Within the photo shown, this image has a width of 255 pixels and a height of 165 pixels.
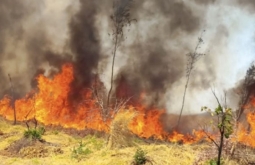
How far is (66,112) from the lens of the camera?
36094 mm

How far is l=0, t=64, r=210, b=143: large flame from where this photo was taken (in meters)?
33.7

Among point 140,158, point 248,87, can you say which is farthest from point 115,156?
point 248,87

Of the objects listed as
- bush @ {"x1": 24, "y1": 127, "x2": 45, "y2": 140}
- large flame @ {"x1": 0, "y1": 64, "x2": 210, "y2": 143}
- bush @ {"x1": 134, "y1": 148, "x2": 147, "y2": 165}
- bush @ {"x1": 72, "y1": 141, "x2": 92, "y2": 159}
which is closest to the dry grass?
bush @ {"x1": 72, "y1": 141, "x2": 92, "y2": 159}

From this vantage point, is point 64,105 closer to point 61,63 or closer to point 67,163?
point 61,63

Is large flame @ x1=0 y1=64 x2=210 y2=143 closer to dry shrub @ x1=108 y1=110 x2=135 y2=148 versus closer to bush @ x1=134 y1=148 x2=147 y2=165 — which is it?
dry shrub @ x1=108 y1=110 x2=135 y2=148

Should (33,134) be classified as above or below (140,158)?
above

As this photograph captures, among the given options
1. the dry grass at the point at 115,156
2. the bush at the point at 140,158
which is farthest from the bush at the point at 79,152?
the bush at the point at 140,158

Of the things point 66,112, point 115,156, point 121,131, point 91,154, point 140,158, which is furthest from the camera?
point 66,112

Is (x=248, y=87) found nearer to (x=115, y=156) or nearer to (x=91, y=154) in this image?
(x=115, y=156)

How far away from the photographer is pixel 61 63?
1617 inches

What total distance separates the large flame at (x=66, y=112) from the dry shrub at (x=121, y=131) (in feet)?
29.9

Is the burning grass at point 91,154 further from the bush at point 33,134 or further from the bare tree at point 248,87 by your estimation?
the bare tree at point 248,87

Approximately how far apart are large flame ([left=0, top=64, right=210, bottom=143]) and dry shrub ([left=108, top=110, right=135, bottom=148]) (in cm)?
912

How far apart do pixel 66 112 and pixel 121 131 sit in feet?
50.9
